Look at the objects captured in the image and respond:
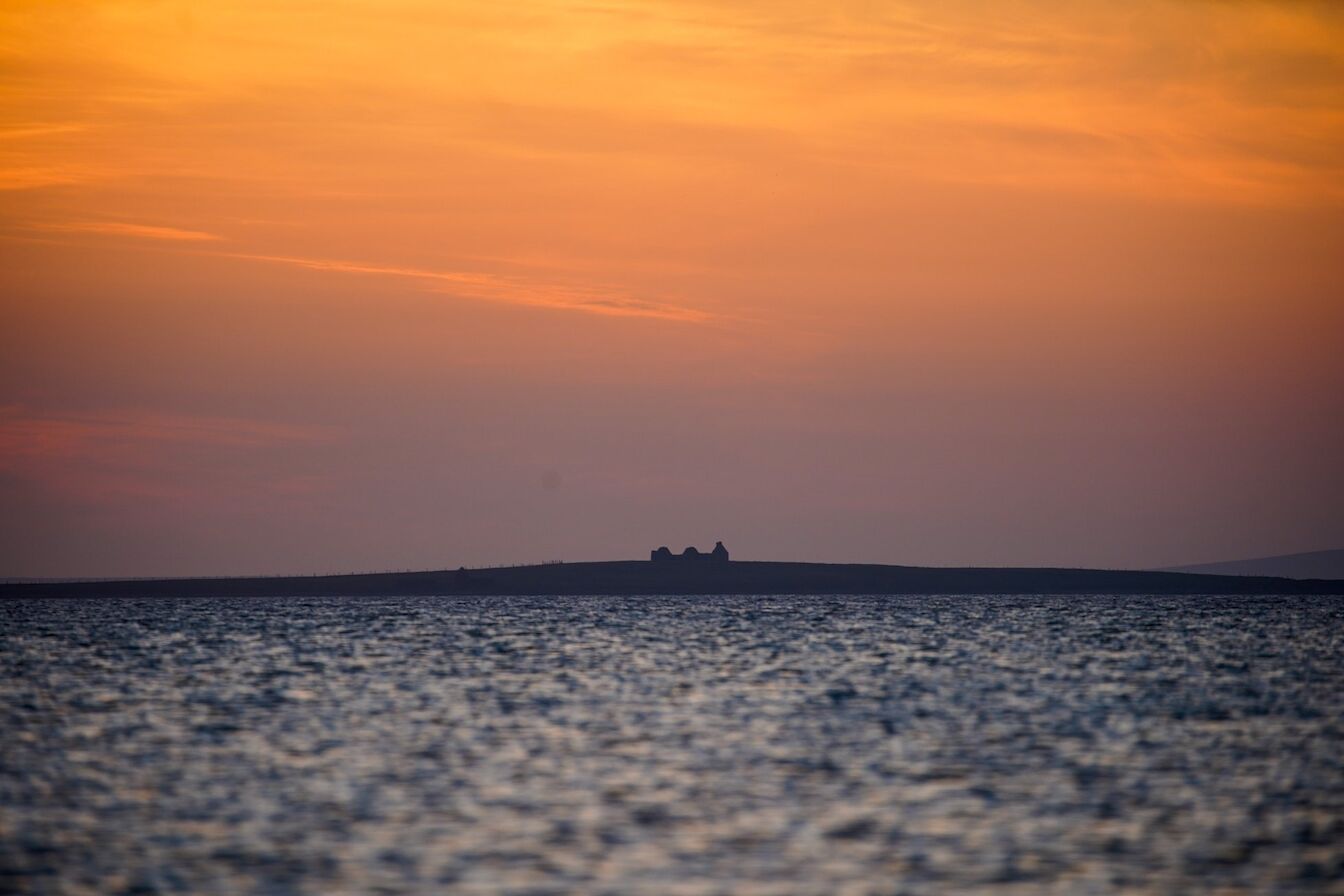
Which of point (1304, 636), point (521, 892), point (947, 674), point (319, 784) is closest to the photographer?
point (521, 892)

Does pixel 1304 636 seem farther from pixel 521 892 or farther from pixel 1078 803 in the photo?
pixel 521 892

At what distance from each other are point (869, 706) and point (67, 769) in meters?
31.6

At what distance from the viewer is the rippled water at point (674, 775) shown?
33.9 m

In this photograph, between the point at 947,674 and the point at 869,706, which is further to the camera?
the point at 947,674

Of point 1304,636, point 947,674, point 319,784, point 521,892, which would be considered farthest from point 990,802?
point 1304,636

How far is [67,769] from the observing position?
49.2 meters

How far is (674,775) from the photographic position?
46.5 metres

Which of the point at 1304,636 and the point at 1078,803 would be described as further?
the point at 1304,636

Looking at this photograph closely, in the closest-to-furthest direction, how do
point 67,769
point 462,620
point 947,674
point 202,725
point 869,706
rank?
point 67,769 → point 202,725 → point 869,706 → point 947,674 → point 462,620

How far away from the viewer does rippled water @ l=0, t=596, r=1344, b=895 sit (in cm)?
3388

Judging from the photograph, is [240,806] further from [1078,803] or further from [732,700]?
[732,700]

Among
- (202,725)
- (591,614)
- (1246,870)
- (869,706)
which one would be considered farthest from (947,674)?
(591,614)

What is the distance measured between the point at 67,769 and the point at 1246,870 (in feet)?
110

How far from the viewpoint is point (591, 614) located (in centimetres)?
19300
